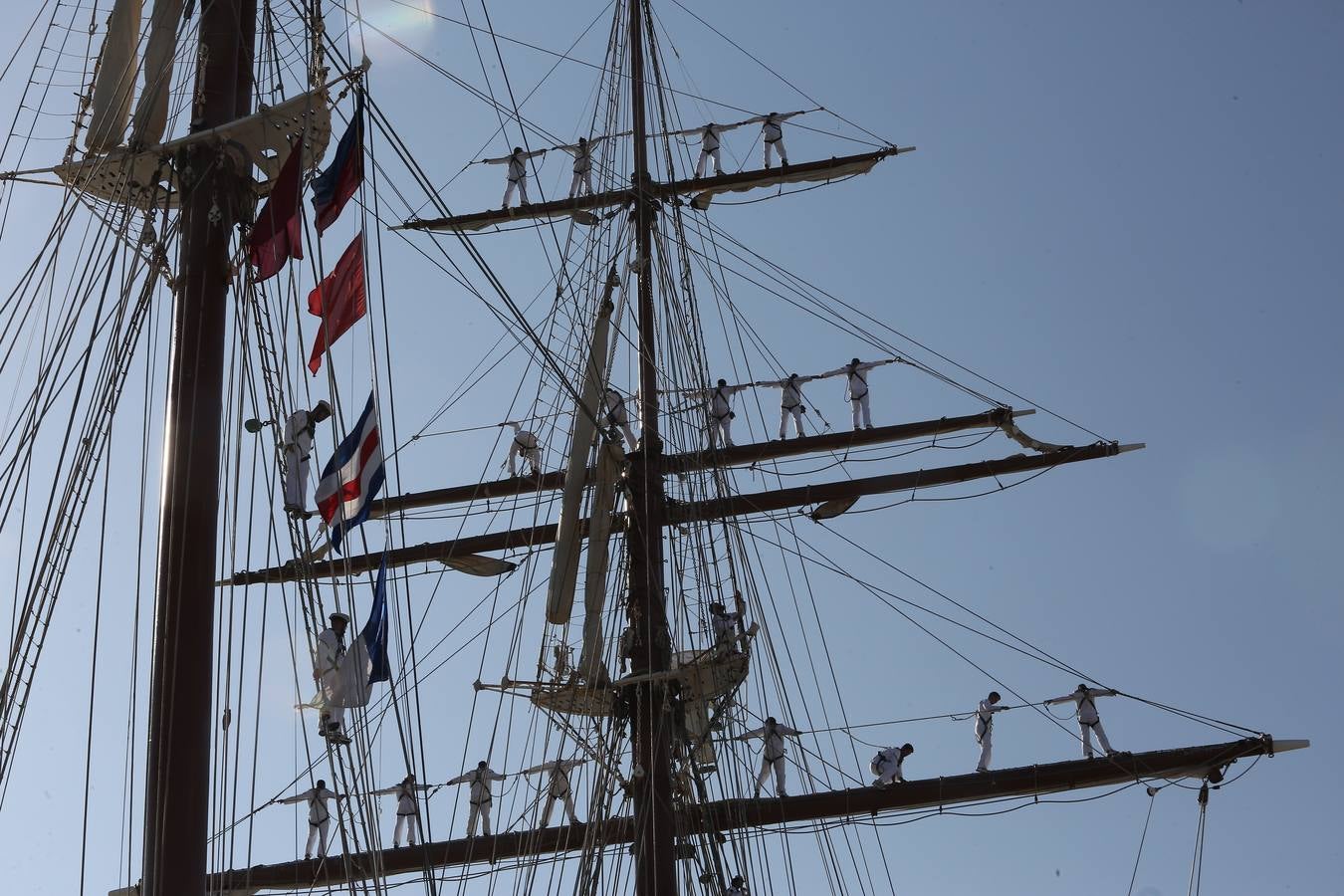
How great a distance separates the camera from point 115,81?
466 inches

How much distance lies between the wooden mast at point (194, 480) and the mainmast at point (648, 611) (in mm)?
9601

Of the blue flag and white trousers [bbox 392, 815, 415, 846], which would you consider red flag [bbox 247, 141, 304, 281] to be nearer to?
the blue flag

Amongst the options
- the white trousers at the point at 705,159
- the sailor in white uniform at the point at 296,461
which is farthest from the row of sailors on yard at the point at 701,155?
the sailor in white uniform at the point at 296,461

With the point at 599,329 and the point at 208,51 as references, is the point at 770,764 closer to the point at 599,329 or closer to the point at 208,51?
the point at 599,329

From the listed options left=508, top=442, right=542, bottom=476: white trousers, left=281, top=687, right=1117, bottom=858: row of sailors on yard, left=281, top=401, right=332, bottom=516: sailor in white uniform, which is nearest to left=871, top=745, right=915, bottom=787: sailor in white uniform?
left=281, top=687, right=1117, bottom=858: row of sailors on yard

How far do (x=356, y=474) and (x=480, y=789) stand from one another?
11.1 meters

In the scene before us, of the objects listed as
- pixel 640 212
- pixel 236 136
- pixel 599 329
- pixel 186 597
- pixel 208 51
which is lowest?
pixel 186 597

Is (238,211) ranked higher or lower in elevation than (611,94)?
lower

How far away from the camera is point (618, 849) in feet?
64.3

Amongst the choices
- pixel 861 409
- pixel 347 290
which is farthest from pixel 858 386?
pixel 347 290

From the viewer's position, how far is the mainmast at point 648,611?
18969 mm

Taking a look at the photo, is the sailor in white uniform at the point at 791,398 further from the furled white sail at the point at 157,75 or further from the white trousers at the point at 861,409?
the furled white sail at the point at 157,75

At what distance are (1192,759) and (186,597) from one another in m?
15.1

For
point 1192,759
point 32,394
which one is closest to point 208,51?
point 32,394
